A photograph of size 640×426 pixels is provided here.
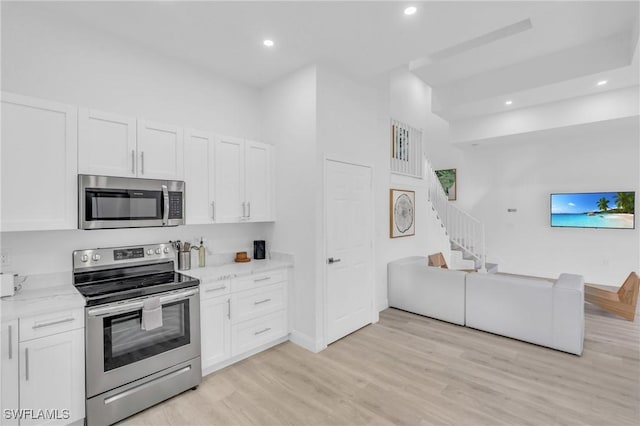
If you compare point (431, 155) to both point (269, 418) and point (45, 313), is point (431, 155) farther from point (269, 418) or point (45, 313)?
point (45, 313)

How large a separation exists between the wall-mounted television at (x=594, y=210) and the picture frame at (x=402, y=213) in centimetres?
350

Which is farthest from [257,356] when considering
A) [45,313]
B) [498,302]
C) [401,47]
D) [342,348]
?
[401,47]

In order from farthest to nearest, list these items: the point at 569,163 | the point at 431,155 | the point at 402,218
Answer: the point at 431,155 < the point at 569,163 < the point at 402,218

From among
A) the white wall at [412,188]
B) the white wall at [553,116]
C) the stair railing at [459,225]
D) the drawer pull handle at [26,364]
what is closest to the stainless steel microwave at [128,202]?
the drawer pull handle at [26,364]

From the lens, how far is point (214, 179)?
314cm

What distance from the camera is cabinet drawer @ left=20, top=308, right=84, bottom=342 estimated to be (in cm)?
188

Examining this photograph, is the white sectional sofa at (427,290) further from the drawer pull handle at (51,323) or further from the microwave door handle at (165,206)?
the drawer pull handle at (51,323)

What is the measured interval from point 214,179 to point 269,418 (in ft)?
7.23

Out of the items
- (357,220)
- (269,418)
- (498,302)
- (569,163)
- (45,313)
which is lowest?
(269,418)

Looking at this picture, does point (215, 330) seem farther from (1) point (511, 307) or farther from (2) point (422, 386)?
(1) point (511, 307)

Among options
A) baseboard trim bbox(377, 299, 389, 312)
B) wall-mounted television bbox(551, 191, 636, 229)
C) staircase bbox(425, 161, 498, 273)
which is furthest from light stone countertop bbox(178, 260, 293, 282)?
wall-mounted television bbox(551, 191, 636, 229)

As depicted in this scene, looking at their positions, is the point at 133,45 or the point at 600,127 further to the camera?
the point at 600,127

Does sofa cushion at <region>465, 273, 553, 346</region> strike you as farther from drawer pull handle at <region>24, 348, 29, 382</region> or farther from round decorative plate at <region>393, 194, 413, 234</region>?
drawer pull handle at <region>24, 348, 29, 382</region>

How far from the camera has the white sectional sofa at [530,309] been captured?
10.4 feet
